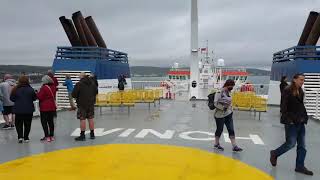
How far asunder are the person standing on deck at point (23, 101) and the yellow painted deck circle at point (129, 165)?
5.08 ft

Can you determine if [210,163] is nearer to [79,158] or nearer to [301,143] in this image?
[301,143]

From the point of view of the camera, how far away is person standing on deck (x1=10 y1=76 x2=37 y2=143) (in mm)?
9312

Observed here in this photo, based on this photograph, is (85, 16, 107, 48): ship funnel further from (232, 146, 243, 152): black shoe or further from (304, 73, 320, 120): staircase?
(232, 146, 243, 152): black shoe

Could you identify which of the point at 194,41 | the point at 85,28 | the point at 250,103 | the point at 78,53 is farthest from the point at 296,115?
the point at 194,41

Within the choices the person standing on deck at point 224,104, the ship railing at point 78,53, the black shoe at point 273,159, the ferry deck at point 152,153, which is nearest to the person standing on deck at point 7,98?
the ferry deck at point 152,153

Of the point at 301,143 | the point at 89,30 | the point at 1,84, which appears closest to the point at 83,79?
the point at 1,84

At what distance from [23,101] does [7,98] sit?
209 centimetres

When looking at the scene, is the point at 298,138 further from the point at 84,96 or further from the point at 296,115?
the point at 84,96

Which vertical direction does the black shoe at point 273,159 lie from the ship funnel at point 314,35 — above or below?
below

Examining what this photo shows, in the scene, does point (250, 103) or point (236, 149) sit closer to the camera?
point (236, 149)

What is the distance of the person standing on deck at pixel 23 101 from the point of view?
9312mm

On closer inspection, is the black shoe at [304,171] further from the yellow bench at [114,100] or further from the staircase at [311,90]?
the yellow bench at [114,100]

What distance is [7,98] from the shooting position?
11.1 metres

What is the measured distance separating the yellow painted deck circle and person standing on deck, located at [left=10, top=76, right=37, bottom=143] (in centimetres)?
155
